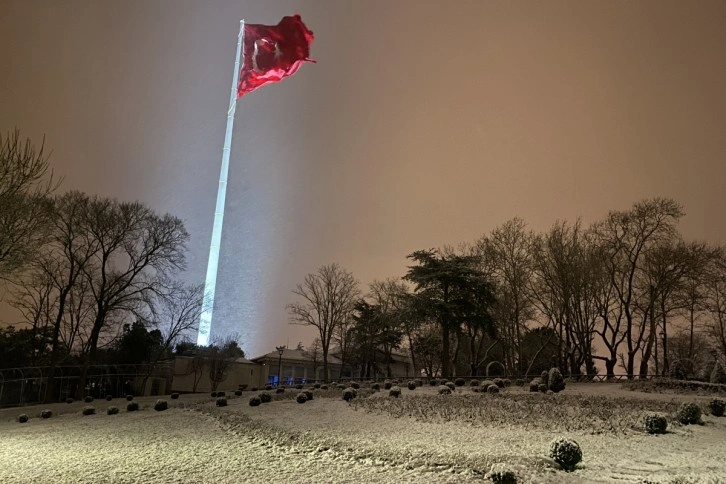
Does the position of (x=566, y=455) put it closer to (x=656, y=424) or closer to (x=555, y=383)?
(x=656, y=424)

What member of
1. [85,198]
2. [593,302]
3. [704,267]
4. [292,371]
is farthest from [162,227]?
[704,267]

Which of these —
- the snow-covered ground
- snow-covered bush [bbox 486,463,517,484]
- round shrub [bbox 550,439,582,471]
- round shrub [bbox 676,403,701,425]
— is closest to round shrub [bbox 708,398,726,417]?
the snow-covered ground

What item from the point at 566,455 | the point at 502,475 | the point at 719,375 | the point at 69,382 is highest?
the point at 719,375

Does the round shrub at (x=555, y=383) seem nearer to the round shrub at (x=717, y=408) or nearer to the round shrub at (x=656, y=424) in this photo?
the round shrub at (x=717, y=408)

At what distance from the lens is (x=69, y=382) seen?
31906mm

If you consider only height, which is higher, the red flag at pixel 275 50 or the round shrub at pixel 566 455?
the red flag at pixel 275 50

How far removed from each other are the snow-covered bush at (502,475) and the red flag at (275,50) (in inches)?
1037

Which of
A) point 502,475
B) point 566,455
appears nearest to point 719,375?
point 566,455

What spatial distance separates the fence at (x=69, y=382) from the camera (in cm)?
2812

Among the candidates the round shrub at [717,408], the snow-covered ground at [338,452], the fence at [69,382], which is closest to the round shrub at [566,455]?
the snow-covered ground at [338,452]

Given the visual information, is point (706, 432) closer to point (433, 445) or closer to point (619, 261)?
point (433, 445)

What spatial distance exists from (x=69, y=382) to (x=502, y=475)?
3304 centimetres

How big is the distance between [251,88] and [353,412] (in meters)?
21.9

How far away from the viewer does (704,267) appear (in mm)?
31594
